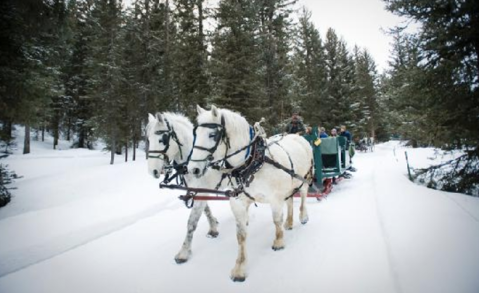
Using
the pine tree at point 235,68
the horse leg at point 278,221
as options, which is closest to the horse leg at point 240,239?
the horse leg at point 278,221

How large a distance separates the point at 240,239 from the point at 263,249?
902mm

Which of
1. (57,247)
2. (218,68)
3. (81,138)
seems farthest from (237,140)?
(81,138)

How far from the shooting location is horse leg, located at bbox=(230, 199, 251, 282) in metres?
3.56

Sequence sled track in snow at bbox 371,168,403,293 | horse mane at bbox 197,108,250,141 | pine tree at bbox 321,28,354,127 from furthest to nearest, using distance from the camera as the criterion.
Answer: pine tree at bbox 321,28,354,127, horse mane at bbox 197,108,250,141, sled track in snow at bbox 371,168,403,293

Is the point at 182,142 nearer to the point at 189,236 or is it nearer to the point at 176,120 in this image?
the point at 176,120

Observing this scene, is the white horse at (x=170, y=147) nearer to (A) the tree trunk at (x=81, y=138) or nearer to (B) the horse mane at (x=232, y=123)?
(B) the horse mane at (x=232, y=123)

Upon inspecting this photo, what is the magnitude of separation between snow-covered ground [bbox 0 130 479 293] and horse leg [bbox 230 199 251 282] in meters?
0.14

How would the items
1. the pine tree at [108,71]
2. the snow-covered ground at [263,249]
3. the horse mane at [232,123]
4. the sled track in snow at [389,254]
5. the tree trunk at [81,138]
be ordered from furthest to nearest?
the tree trunk at [81,138] → the pine tree at [108,71] → the horse mane at [232,123] → the snow-covered ground at [263,249] → the sled track in snow at [389,254]

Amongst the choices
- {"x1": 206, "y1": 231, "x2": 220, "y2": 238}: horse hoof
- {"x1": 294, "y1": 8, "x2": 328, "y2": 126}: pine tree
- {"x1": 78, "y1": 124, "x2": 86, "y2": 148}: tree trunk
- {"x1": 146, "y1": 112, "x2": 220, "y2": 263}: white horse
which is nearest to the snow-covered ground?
{"x1": 206, "y1": 231, "x2": 220, "y2": 238}: horse hoof

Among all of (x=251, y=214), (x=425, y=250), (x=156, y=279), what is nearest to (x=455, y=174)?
(x=425, y=250)

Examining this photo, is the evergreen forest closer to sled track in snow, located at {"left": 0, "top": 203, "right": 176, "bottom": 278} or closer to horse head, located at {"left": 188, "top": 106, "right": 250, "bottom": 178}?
sled track in snow, located at {"left": 0, "top": 203, "right": 176, "bottom": 278}

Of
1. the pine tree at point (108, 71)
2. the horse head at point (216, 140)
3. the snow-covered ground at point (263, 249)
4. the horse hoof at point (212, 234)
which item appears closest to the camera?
the horse head at point (216, 140)

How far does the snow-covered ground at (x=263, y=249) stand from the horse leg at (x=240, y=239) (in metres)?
0.14

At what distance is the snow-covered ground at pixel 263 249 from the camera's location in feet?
11.0
